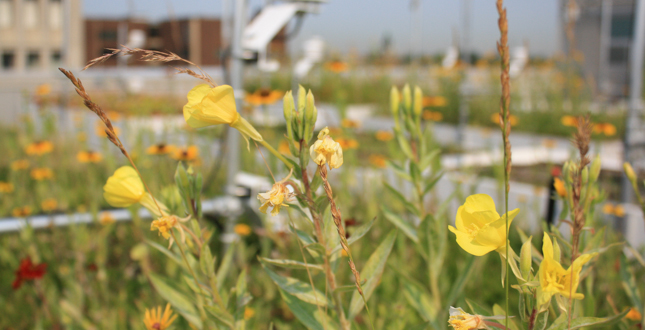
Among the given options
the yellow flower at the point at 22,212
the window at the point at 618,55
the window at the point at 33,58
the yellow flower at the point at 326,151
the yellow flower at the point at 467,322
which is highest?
the window at the point at 33,58

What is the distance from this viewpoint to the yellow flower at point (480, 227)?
0.52 m

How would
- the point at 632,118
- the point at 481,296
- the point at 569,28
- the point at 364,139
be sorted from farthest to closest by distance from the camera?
the point at 364,139 → the point at 632,118 → the point at 569,28 → the point at 481,296

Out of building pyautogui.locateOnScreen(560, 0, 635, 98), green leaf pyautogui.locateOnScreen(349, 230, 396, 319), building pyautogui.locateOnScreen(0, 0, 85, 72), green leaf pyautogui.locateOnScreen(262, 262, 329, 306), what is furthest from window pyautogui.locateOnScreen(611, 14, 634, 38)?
building pyautogui.locateOnScreen(0, 0, 85, 72)

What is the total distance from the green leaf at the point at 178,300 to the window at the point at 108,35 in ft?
90.0

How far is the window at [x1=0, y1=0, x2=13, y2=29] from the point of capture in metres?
20.8

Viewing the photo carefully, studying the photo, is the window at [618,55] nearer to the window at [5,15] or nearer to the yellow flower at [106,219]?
the yellow flower at [106,219]

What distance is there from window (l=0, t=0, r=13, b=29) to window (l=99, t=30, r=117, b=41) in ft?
14.2

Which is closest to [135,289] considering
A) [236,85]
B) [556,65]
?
[236,85]

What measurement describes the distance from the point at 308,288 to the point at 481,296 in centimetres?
115

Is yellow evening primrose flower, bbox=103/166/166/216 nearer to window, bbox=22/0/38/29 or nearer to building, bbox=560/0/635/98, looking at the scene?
building, bbox=560/0/635/98

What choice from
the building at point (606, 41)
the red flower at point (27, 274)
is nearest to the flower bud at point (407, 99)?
the red flower at point (27, 274)

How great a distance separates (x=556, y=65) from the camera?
27.6 ft

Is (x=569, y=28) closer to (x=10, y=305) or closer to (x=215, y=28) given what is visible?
(x=10, y=305)

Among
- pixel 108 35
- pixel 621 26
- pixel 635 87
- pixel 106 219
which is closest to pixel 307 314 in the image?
pixel 106 219
